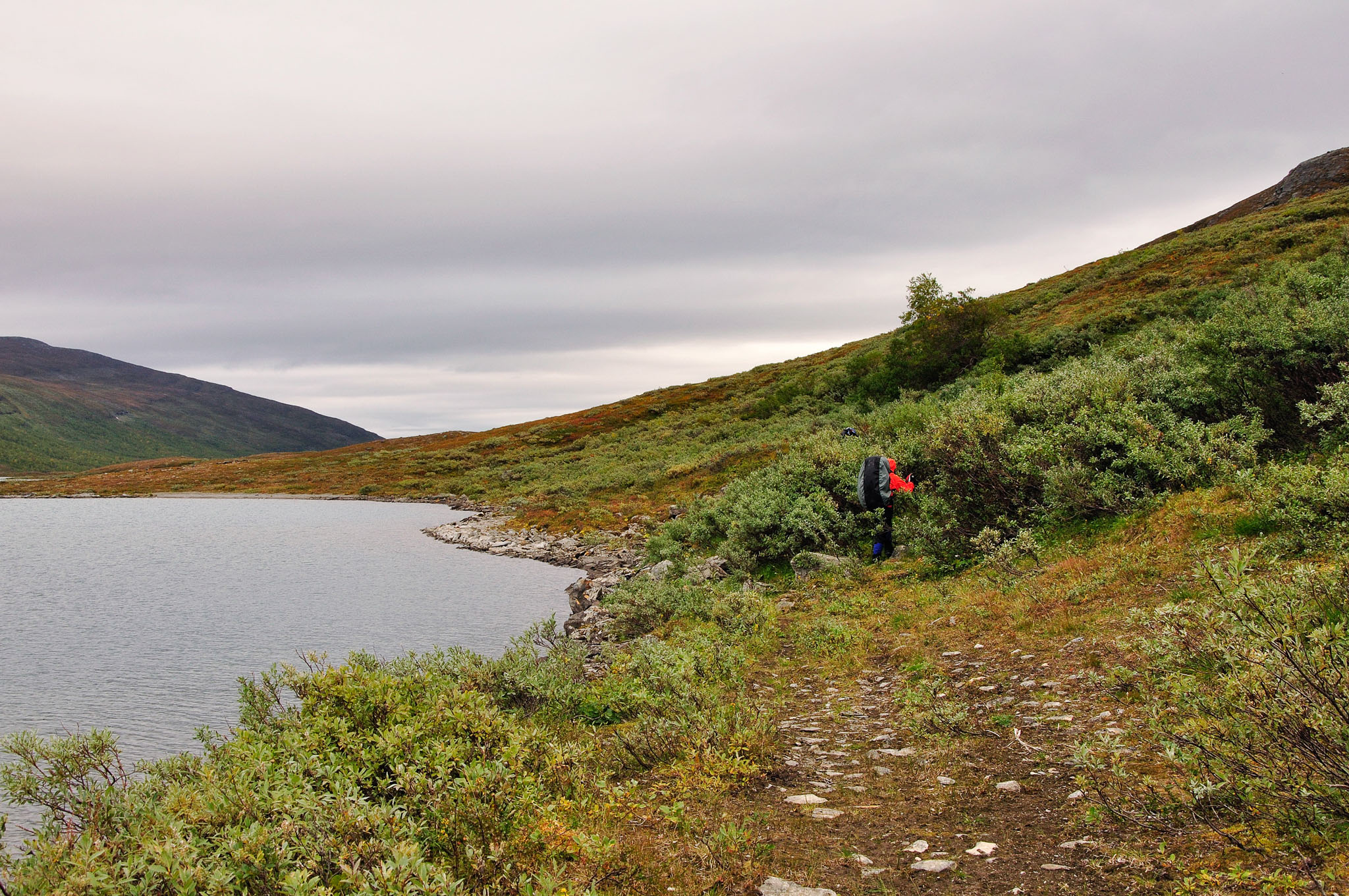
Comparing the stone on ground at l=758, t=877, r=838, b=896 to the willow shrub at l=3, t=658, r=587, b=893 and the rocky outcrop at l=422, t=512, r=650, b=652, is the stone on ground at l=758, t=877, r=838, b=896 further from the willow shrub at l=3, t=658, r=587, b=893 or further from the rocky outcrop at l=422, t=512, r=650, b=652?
the rocky outcrop at l=422, t=512, r=650, b=652

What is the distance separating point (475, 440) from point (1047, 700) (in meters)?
99.0

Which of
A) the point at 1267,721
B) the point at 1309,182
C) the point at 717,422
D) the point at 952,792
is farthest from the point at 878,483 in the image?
the point at 1309,182

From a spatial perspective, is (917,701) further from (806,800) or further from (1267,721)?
(1267,721)

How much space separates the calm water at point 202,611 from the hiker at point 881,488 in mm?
8978

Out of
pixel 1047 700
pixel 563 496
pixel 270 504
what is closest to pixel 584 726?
pixel 1047 700

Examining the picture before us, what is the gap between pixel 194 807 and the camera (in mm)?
4254

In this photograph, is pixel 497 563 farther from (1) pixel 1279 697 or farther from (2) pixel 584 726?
(1) pixel 1279 697

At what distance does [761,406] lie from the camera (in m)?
56.3

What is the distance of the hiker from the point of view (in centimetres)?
1510

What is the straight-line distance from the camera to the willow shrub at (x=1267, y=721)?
11.8 ft

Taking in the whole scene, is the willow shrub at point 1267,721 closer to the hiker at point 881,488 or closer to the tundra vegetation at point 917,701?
the tundra vegetation at point 917,701

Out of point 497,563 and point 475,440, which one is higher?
point 475,440

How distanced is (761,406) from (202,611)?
42696mm

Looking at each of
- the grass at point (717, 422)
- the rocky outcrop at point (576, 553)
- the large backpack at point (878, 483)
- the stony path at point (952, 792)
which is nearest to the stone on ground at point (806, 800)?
the stony path at point (952, 792)
